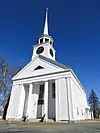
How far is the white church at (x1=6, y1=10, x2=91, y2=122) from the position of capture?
17.4m

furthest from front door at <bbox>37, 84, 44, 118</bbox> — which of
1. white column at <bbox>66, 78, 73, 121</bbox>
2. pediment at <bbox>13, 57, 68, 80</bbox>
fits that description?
white column at <bbox>66, 78, 73, 121</bbox>

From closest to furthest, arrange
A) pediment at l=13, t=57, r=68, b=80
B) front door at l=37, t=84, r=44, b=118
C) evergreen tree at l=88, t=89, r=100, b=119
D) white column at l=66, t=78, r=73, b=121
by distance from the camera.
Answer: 1. white column at l=66, t=78, r=73, b=121
2. front door at l=37, t=84, r=44, b=118
3. pediment at l=13, t=57, r=68, b=80
4. evergreen tree at l=88, t=89, r=100, b=119

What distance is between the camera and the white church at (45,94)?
685 inches

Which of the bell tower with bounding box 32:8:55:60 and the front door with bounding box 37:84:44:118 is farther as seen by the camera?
the bell tower with bounding box 32:8:55:60

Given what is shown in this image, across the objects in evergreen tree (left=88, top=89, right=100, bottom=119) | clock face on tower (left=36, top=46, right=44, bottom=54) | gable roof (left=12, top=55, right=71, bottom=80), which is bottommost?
evergreen tree (left=88, top=89, right=100, bottom=119)

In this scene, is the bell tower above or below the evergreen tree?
above

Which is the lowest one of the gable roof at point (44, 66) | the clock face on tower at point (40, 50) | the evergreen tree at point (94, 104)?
the evergreen tree at point (94, 104)

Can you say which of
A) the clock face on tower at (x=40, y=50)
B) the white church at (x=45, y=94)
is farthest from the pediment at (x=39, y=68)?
the clock face on tower at (x=40, y=50)

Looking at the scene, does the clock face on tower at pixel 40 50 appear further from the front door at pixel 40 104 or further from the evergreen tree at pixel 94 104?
the evergreen tree at pixel 94 104

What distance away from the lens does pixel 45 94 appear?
1916 centimetres

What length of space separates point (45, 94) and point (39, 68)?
4947 millimetres

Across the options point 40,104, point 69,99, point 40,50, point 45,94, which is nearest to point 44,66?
point 45,94

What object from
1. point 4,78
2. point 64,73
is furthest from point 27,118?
point 4,78

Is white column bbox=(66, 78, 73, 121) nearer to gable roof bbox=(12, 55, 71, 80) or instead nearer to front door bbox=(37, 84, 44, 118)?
gable roof bbox=(12, 55, 71, 80)
